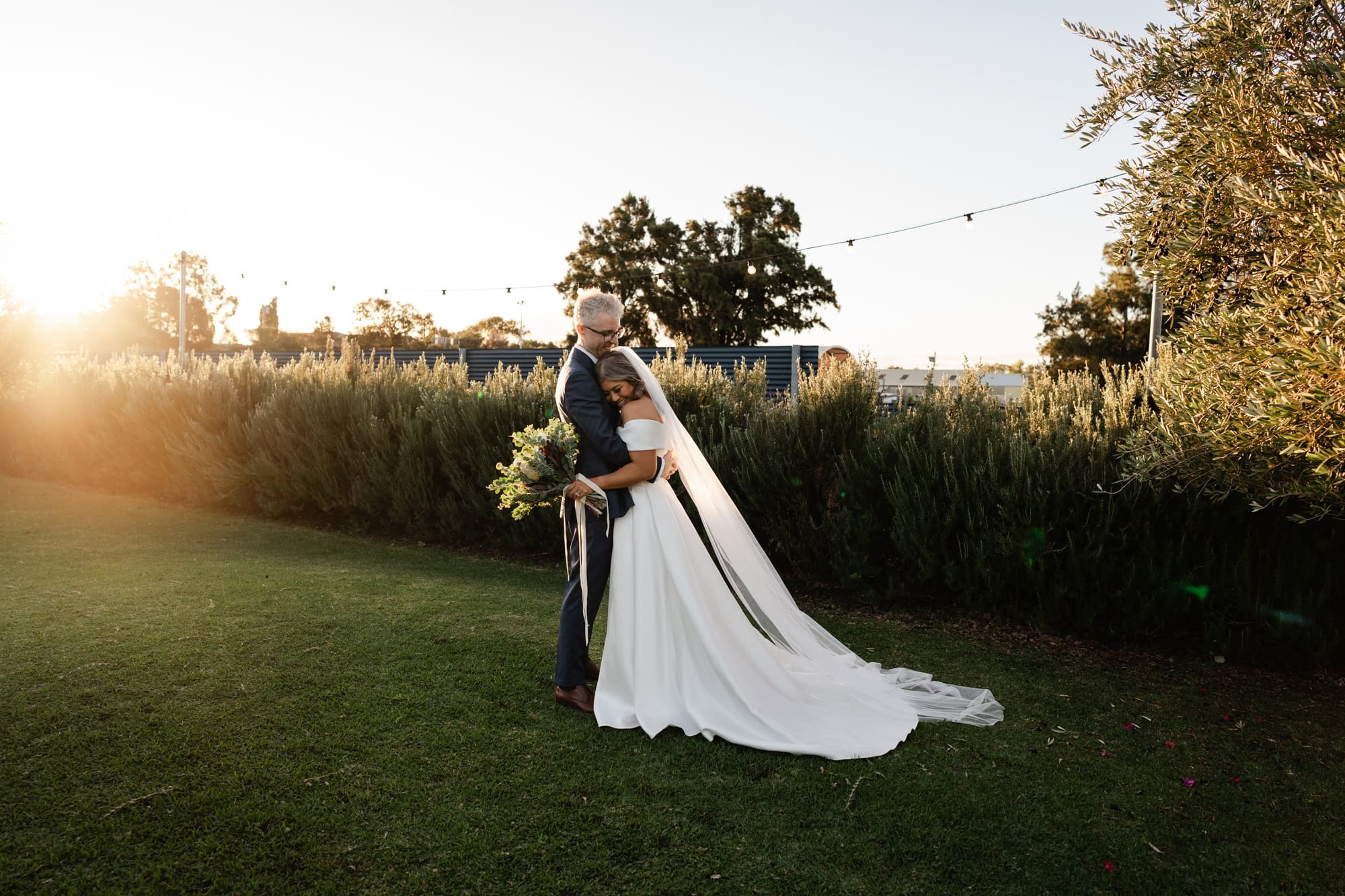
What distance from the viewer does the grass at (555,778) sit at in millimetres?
2900

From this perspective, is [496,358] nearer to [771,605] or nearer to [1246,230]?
[771,605]

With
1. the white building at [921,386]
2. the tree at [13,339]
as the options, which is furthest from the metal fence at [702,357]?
the white building at [921,386]

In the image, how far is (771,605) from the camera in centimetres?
460

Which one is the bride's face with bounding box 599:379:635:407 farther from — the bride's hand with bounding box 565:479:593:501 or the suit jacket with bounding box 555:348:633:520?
the bride's hand with bounding box 565:479:593:501

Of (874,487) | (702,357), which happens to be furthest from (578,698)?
(702,357)

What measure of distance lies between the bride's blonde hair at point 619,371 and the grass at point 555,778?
174 cm

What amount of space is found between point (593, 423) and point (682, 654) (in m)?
1.26

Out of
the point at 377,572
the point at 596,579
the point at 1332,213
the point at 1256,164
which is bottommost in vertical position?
the point at 377,572

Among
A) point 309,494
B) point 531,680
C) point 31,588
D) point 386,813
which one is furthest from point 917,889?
point 309,494

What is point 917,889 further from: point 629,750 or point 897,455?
point 897,455

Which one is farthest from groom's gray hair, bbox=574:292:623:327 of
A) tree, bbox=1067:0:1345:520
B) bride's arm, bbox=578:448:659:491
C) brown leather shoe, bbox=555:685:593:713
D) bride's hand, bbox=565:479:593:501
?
tree, bbox=1067:0:1345:520

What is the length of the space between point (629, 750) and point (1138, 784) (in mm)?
2246

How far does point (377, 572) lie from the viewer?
757 centimetres

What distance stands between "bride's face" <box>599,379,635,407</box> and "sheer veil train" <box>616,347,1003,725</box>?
9.1 inches
